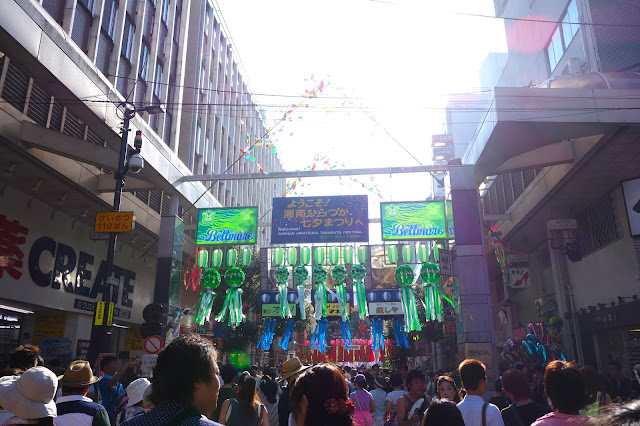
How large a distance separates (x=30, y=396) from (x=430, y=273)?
14554 millimetres

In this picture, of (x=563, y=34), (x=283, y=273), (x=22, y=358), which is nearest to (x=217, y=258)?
(x=283, y=273)

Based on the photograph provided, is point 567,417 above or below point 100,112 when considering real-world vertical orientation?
below

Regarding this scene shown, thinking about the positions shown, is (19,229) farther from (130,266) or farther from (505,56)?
(505,56)

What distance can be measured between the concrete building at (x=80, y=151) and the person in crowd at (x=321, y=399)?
11.0 m

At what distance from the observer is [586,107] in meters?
13.8

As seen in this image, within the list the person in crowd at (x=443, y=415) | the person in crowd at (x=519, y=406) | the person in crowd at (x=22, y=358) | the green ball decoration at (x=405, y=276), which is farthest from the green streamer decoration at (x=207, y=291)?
the person in crowd at (x=443, y=415)

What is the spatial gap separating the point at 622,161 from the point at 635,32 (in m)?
4.48

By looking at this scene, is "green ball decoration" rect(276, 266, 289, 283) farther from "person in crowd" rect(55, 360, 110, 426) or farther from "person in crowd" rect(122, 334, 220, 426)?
"person in crowd" rect(122, 334, 220, 426)

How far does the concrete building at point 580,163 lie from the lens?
46.3 feet

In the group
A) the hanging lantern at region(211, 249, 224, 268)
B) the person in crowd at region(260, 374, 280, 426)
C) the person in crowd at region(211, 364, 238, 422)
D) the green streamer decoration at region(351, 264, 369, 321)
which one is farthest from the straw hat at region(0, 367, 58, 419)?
the hanging lantern at region(211, 249, 224, 268)

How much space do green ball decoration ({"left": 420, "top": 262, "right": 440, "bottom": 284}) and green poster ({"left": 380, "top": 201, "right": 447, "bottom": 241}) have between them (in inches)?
40.5

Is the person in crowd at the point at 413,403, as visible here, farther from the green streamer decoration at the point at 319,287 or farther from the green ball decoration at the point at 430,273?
the green streamer decoration at the point at 319,287

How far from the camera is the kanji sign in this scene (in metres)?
12.5

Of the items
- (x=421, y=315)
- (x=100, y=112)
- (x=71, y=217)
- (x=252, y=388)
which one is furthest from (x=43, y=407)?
(x=421, y=315)
